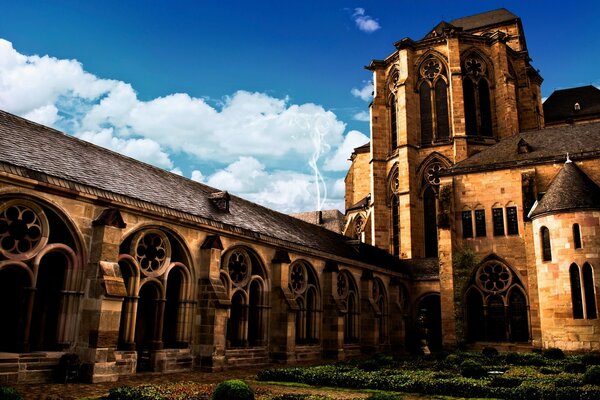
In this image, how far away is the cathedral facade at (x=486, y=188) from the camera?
2588 cm

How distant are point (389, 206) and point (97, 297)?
33.8 meters

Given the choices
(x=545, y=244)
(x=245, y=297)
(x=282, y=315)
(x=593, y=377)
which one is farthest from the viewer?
(x=545, y=244)

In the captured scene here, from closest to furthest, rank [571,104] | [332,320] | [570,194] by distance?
[570,194] → [332,320] → [571,104]

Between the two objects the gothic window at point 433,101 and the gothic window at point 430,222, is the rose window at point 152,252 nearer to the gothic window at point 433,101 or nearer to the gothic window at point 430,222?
the gothic window at point 430,222

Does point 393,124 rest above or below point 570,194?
above

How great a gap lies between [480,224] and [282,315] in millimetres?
15707

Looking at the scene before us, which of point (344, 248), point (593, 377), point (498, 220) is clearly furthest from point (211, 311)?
point (498, 220)

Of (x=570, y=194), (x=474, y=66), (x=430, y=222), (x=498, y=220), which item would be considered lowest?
(x=498, y=220)

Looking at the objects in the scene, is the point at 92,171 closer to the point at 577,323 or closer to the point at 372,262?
the point at 372,262

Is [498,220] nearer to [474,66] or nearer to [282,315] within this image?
[282,315]

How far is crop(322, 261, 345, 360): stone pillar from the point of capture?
86.0 feet

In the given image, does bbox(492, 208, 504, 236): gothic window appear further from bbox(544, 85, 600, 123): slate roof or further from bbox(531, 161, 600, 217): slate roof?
bbox(544, 85, 600, 123): slate roof

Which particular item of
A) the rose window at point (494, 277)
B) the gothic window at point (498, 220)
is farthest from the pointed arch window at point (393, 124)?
the rose window at point (494, 277)

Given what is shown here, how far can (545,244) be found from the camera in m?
26.8
